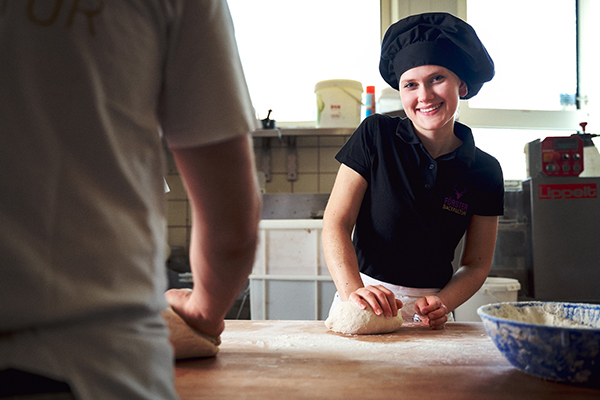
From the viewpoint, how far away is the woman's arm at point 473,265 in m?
1.23

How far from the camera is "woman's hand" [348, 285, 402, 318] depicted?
0.96 metres

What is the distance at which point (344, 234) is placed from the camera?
4.14 feet

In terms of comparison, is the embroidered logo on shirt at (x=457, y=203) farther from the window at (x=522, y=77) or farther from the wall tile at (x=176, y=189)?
the wall tile at (x=176, y=189)

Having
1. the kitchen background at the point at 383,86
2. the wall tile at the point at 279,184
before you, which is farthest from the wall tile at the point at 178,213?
the wall tile at the point at 279,184

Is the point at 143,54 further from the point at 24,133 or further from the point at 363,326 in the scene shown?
the point at 363,326

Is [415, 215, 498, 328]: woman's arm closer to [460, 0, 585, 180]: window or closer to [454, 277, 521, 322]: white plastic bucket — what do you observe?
[454, 277, 521, 322]: white plastic bucket

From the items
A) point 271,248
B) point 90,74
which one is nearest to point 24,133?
point 90,74

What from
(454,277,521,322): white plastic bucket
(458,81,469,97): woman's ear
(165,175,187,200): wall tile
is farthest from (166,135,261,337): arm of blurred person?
(165,175,187,200): wall tile

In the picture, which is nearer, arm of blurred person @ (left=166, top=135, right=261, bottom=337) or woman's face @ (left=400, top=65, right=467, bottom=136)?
arm of blurred person @ (left=166, top=135, right=261, bottom=337)

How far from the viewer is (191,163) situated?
417mm

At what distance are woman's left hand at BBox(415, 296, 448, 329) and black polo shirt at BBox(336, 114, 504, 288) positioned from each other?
0.94 ft

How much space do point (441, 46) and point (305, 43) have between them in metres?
1.84

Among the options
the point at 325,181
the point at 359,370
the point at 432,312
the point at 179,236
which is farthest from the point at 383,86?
the point at 359,370

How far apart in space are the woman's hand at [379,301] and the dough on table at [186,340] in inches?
15.2
